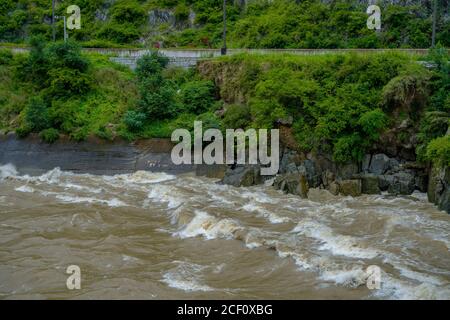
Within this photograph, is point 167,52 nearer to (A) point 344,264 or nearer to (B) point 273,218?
(B) point 273,218

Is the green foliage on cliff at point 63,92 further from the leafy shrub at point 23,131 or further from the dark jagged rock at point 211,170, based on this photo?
the dark jagged rock at point 211,170

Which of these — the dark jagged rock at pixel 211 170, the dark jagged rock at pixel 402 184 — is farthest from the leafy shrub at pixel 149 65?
the dark jagged rock at pixel 402 184

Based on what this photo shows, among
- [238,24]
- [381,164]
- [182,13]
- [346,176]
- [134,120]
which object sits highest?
[182,13]

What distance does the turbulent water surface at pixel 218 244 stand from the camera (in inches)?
449

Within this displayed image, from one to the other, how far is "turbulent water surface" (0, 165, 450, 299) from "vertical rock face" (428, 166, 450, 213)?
1.24ft

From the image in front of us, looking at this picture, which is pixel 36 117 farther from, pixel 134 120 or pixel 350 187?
pixel 350 187

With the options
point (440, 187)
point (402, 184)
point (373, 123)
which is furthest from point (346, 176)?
point (440, 187)

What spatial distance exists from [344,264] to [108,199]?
34.5 feet

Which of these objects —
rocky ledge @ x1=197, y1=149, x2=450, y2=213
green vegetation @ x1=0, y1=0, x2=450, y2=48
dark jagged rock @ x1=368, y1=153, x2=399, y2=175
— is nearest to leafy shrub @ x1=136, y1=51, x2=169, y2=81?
green vegetation @ x1=0, y1=0, x2=450, y2=48

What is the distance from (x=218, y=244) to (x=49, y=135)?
1514cm

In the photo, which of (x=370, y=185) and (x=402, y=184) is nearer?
(x=402, y=184)

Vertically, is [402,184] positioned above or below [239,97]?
below

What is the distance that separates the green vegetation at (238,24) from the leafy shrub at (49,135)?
14.5m

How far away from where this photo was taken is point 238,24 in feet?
129
